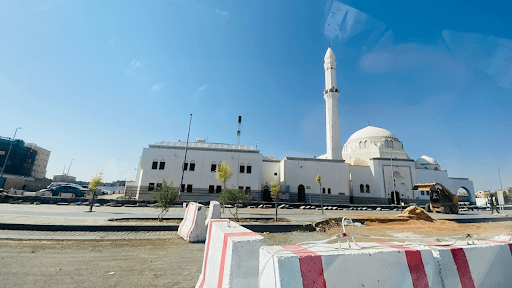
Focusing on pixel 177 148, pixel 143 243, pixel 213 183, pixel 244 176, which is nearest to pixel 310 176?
pixel 244 176

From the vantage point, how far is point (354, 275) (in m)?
1.97

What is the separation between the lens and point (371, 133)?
148 ft

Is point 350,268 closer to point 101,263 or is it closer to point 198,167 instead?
point 101,263

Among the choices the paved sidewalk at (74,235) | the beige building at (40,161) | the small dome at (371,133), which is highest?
the small dome at (371,133)

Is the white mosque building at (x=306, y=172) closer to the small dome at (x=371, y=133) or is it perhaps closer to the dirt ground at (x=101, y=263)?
the small dome at (x=371, y=133)

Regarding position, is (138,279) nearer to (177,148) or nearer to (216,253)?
(216,253)

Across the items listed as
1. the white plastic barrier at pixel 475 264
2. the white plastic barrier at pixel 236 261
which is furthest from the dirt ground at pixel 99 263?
the white plastic barrier at pixel 475 264

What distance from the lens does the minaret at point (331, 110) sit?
3694 centimetres

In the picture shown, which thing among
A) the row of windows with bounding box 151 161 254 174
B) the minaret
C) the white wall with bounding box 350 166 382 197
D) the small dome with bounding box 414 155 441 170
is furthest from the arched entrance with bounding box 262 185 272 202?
the small dome with bounding box 414 155 441 170

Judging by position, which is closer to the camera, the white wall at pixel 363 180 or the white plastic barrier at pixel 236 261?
the white plastic barrier at pixel 236 261

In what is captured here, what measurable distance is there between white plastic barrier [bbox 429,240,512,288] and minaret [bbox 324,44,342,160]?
116 feet

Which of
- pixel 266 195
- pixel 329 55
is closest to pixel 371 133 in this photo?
pixel 329 55

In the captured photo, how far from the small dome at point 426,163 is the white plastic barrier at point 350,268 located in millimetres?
52821

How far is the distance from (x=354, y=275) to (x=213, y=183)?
29567 mm
